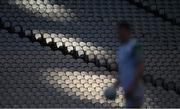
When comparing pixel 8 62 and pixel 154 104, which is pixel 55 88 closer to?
pixel 8 62

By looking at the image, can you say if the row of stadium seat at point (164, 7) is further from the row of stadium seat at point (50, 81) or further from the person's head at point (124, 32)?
the person's head at point (124, 32)

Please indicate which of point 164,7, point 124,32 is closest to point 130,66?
point 124,32

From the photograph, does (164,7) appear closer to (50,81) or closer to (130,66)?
(50,81)

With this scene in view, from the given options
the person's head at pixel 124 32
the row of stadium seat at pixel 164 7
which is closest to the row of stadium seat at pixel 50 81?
the row of stadium seat at pixel 164 7

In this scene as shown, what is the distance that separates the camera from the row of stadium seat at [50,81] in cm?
447

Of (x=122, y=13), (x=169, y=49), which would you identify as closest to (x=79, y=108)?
(x=169, y=49)

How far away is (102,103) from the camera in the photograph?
176 inches

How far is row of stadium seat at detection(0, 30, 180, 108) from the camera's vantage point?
14.7ft

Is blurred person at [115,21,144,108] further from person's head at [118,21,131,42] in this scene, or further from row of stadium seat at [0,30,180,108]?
row of stadium seat at [0,30,180,108]

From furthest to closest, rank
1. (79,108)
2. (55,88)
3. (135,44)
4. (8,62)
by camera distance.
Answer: (8,62) → (55,88) → (79,108) → (135,44)

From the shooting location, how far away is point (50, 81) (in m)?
4.81

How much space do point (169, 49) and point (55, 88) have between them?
1.62 meters

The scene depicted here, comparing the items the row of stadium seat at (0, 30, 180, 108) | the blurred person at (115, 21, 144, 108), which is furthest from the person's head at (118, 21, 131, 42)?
the row of stadium seat at (0, 30, 180, 108)

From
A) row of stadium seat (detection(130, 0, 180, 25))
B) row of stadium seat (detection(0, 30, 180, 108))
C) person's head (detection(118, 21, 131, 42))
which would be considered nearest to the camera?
person's head (detection(118, 21, 131, 42))
